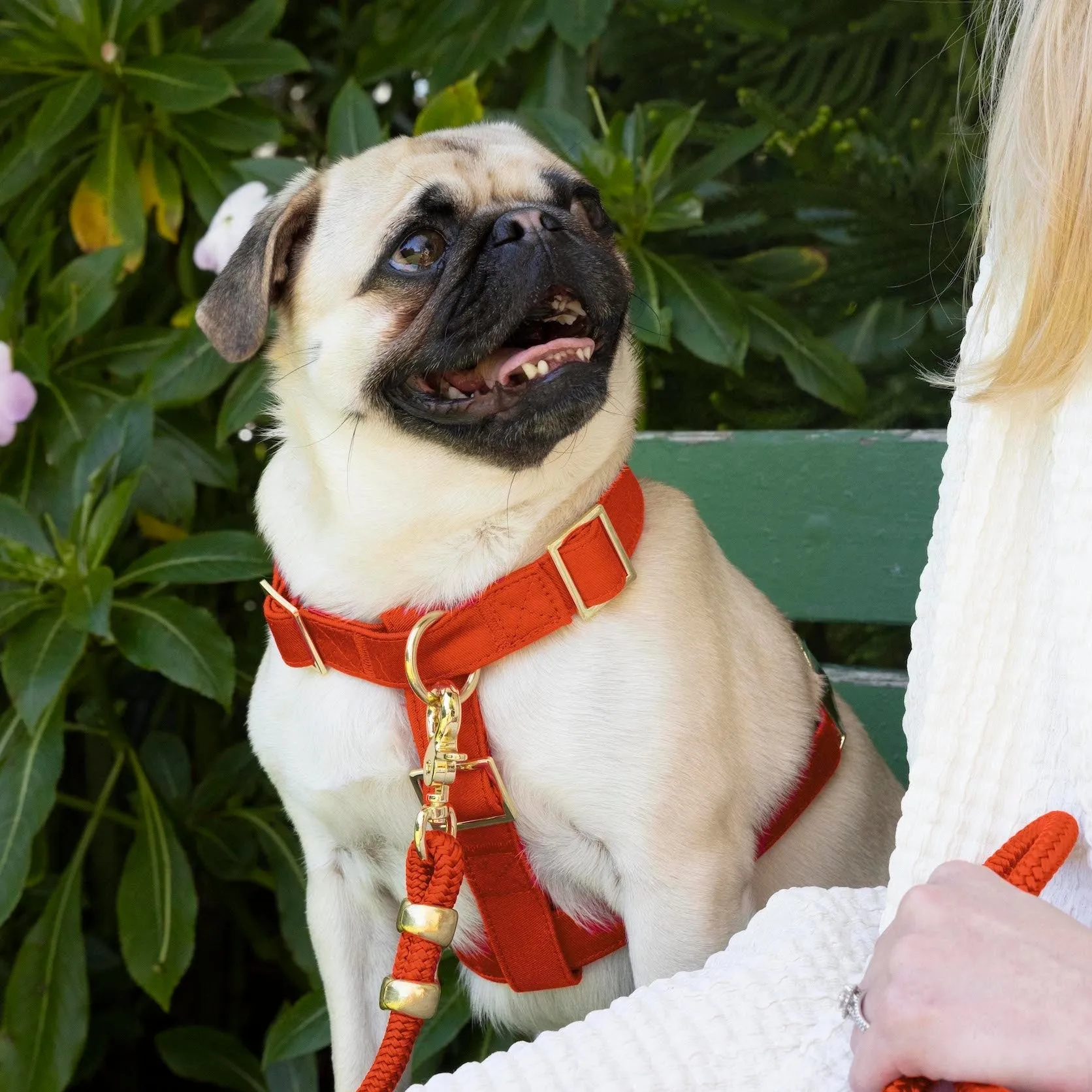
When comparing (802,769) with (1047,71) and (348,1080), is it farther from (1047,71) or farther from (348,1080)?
(1047,71)

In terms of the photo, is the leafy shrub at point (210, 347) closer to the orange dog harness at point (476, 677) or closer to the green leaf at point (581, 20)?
the green leaf at point (581, 20)

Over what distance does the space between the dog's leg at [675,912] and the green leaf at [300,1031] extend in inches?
35.0

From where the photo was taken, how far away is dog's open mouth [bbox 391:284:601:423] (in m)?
1.23

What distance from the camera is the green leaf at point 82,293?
80.4 inches

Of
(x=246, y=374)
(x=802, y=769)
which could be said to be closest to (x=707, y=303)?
(x=246, y=374)

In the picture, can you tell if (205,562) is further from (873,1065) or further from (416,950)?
(873,1065)

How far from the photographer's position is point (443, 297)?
1.27 m

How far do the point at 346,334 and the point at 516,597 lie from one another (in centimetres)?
37

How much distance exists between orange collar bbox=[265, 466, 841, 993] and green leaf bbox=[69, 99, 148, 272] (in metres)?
1.19

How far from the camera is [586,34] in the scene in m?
2.12

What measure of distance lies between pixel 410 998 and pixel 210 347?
1.35m

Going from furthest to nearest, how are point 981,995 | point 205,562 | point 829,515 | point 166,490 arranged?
point 166,490 → point 205,562 → point 829,515 → point 981,995

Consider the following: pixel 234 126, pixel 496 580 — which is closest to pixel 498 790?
pixel 496 580

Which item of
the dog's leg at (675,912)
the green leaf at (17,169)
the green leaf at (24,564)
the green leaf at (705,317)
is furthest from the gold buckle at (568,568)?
the green leaf at (17,169)
